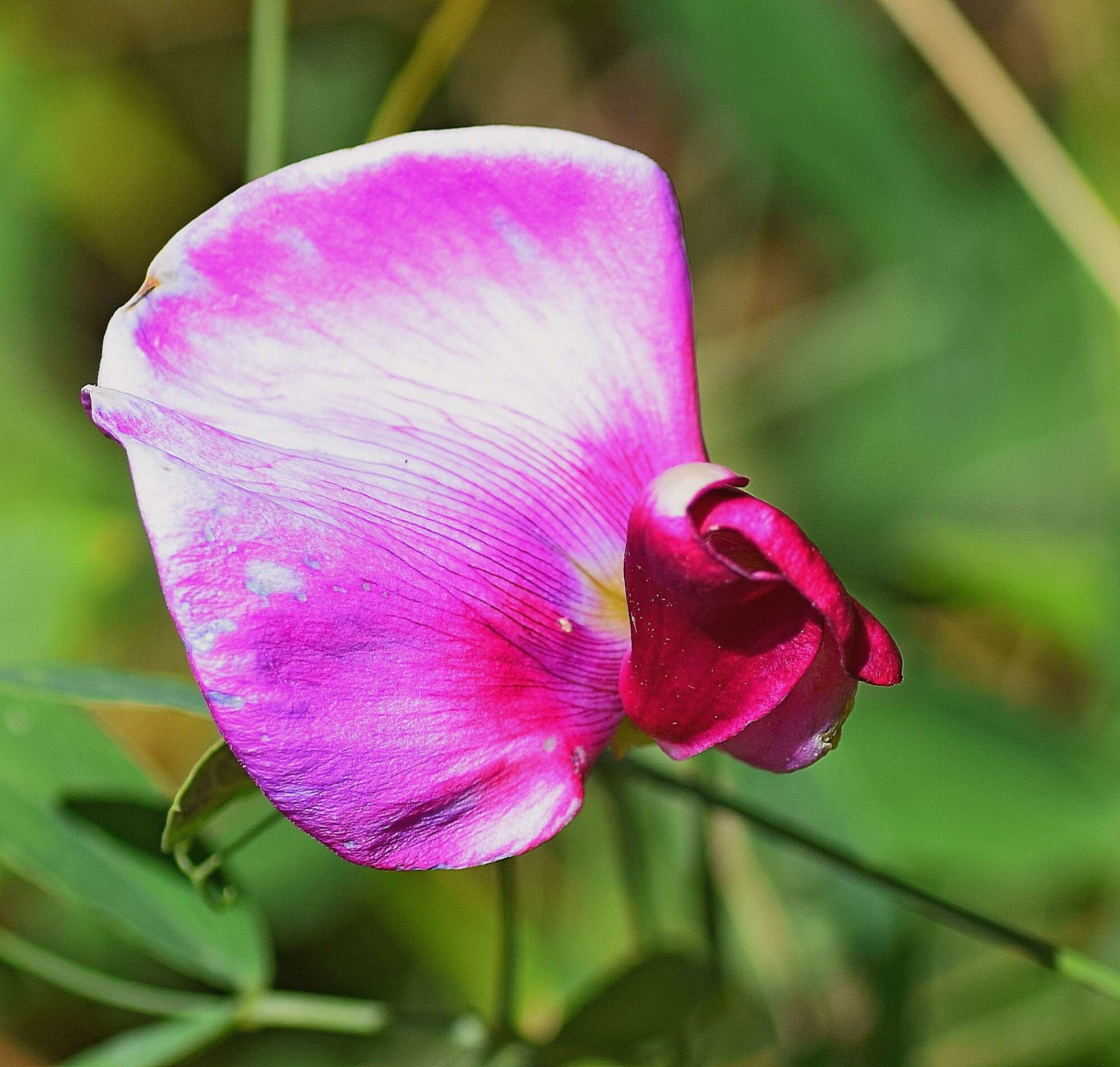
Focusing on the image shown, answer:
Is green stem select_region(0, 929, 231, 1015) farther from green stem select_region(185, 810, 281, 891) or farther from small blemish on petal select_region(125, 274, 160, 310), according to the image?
small blemish on petal select_region(125, 274, 160, 310)

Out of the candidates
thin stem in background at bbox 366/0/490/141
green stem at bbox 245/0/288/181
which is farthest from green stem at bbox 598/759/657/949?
thin stem in background at bbox 366/0/490/141

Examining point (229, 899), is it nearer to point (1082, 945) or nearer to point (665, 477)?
point (665, 477)

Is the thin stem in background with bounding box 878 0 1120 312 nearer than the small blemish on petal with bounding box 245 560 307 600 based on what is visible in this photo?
No

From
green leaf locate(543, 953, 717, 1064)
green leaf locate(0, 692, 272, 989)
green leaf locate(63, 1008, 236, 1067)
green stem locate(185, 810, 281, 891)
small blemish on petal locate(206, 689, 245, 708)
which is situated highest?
small blemish on petal locate(206, 689, 245, 708)

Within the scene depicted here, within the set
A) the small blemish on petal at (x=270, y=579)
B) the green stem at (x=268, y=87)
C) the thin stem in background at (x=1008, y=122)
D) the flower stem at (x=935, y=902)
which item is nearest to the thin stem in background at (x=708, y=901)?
the flower stem at (x=935, y=902)

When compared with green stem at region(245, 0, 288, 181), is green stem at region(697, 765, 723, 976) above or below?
below

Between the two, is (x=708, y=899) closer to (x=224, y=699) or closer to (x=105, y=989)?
(x=105, y=989)

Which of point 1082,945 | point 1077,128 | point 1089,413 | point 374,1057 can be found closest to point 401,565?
point 374,1057
